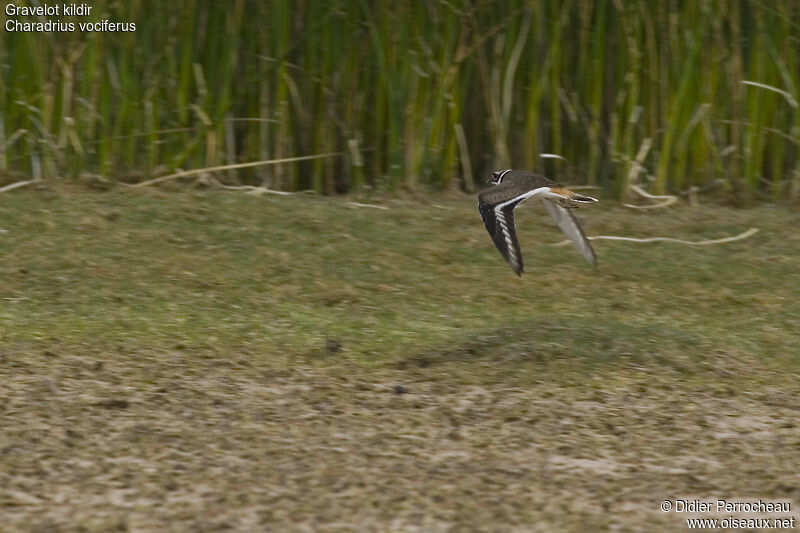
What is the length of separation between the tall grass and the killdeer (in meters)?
1.55

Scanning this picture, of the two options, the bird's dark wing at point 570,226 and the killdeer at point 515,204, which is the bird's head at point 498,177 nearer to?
the killdeer at point 515,204

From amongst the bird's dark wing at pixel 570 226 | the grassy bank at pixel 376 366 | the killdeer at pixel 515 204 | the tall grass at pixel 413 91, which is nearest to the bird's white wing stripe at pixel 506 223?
the killdeer at pixel 515 204

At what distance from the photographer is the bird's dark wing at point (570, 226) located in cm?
505

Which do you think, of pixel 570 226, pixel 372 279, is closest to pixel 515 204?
pixel 570 226

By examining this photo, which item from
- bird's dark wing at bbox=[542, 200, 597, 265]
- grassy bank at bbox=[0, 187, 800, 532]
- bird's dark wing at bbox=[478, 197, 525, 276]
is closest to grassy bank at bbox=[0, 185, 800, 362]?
grassy bank at bbox=[0, 187, 800, 532]

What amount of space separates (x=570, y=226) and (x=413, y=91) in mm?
1694

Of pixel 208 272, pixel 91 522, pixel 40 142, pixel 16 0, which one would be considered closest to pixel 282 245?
pixel 208 272

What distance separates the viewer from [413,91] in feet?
21.5

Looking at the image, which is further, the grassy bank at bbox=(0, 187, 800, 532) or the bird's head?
the bird's head

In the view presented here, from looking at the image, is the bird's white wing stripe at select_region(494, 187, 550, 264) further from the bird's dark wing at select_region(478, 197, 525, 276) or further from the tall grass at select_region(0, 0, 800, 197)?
the tall grass at select_region(0, 0, 800, 197)

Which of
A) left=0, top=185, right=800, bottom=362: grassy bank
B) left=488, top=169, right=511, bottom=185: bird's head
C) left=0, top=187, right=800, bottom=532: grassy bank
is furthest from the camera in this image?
left=488, top=169, right=511, bottom=185: bird's head

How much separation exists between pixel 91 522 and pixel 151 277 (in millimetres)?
2395

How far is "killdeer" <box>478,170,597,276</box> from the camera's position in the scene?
4129 millimetres

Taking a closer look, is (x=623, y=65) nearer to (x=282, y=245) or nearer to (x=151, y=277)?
(x=282, y=245)
